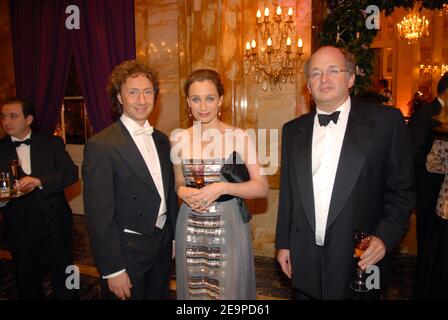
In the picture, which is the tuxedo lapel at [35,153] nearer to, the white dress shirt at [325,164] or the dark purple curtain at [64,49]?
the dark purple curtain at [64,49]

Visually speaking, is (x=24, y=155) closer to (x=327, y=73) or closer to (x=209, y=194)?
(x=209, y=194)

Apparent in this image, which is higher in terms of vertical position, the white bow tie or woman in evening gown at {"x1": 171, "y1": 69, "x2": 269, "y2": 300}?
the white bow tie

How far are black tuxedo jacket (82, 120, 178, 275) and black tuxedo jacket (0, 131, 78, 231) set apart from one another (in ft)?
3.86

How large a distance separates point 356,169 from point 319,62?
0.62 metres

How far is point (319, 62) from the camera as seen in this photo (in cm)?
193

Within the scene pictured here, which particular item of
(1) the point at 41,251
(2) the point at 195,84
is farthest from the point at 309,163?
(1) the point at 41,251

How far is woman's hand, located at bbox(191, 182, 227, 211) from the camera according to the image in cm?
205

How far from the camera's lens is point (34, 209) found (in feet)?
9.78

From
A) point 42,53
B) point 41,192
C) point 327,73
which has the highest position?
point 42,53

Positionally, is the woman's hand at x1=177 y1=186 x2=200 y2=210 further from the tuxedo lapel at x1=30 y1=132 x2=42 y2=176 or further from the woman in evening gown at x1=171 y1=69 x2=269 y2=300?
the tuxedo lapel at x1=30 y1=132 x2=42 y2=176

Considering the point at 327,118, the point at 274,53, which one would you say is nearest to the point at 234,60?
the point at 274,53

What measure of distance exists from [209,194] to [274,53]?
8.59 feet

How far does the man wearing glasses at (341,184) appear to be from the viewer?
184 cm

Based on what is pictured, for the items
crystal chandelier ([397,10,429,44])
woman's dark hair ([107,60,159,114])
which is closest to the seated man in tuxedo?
woman's dark hair ([107,60,159,114])
